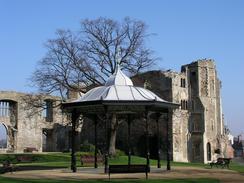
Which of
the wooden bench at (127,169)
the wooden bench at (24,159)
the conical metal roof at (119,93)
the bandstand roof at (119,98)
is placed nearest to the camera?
the wooden bench at (127,169)

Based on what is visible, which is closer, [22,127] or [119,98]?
[119,98]

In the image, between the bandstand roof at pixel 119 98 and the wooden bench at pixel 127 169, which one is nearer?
the wooden bench at pixel 127 169

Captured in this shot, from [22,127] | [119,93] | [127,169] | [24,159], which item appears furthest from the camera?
[22,127]

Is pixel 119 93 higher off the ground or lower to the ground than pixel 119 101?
higher

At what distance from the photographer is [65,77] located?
121ft

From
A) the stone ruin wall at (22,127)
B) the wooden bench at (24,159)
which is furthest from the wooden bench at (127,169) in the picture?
the stone ruin wall at (22,127)

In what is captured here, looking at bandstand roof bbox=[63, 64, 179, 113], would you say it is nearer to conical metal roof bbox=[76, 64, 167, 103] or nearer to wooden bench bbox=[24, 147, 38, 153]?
conical metal roof bbox=[76, 64, 167, 103]

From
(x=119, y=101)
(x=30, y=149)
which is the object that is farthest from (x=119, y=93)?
(x=30, y=149)

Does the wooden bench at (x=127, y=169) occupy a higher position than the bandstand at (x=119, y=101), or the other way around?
the bandstand at (x=119, y=101)

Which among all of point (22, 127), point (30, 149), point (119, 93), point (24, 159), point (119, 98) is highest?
point (119, 93)

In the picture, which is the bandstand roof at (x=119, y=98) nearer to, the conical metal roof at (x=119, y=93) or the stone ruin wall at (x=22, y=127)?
the conical metal roof at (x=119, y=93)

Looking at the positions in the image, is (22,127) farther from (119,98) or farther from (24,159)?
(119,98)

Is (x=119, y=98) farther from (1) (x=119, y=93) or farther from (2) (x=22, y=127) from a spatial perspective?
(2) (x=22, y=127)

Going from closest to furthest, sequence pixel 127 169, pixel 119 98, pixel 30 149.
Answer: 1. pixel 127 169
2. pixel 119 98
3. pixel 30 149
